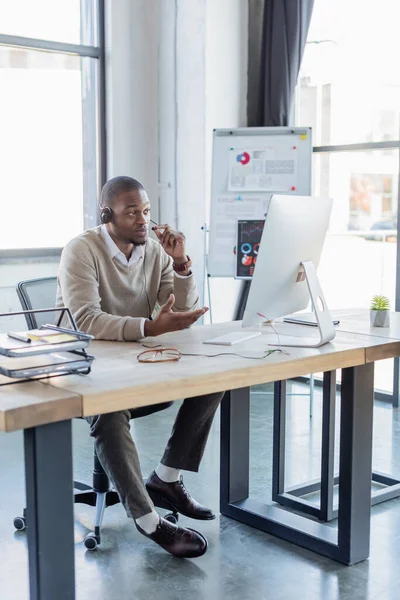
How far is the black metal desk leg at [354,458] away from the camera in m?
2.43

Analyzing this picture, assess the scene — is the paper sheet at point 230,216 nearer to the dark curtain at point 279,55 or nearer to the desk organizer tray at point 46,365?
the dark curtain at point 279,55

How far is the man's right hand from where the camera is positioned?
237 cm

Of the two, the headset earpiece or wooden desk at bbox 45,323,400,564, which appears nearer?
wooden desk at bbox 45,323,400,564

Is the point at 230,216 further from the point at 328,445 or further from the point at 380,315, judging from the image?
the point at 328,445

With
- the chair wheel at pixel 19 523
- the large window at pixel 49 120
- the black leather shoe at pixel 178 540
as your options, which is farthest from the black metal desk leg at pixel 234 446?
the large window at pixel 49 120

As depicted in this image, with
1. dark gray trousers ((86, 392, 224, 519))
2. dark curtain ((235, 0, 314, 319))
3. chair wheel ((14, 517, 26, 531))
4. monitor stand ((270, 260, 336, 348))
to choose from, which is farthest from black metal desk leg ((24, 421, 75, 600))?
dark curtain ((235, 0, 314, 319))

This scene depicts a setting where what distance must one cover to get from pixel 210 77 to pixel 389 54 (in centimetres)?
112

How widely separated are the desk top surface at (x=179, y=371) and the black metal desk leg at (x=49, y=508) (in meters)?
0.07

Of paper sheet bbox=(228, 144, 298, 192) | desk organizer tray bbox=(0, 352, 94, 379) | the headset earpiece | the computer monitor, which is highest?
paper sheet bbox=(228, 144, 298, 192)

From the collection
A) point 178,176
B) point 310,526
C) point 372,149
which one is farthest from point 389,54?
point 310,526

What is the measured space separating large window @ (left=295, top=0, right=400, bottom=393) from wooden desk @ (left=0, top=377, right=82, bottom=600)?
3.34m

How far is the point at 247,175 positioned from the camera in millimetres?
4758

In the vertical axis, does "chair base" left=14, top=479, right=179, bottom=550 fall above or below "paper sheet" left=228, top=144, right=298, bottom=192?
below

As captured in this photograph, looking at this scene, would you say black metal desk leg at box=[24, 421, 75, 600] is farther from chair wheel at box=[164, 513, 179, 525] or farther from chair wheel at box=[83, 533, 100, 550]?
chair wheel at box=[164, 513, 179, 525]
